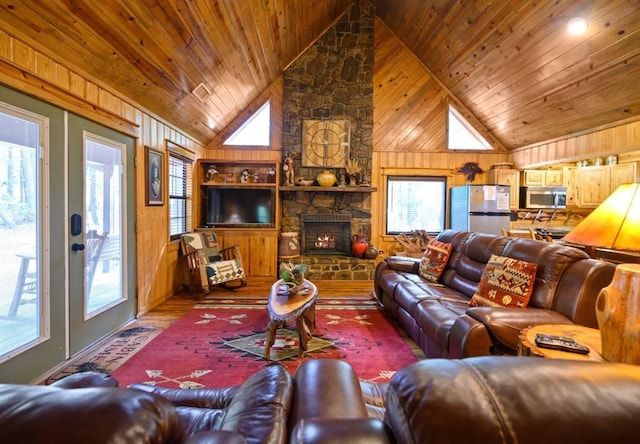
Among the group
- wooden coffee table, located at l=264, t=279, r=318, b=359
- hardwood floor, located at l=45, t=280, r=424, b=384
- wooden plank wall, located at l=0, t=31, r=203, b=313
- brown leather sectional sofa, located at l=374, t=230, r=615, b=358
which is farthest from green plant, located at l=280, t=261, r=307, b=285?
wooden plank wall, located at l=0, t=31, r=203, b=313

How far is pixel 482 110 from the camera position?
19.2ft

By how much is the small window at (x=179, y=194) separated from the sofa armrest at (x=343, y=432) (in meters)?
4.45

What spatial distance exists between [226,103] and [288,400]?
504 cm

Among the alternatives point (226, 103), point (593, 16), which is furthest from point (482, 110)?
point (226, 103)

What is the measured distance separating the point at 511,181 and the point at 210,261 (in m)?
5.71

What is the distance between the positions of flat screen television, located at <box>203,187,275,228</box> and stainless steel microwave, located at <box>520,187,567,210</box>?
488 centimetres

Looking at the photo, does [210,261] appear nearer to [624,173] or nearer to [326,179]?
[326,179]

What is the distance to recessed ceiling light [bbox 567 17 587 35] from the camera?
3364 mm

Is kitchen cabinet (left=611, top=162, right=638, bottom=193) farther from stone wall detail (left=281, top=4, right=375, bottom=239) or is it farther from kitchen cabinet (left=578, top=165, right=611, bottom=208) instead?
stone wall detail (left=281, top=4, right=375, bottom=239)

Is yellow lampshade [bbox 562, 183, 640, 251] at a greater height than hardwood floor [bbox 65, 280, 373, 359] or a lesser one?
greater

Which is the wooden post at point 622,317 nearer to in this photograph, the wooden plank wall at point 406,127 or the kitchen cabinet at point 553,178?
the wooden plank wall at point 406,127

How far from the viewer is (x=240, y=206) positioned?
5.70m

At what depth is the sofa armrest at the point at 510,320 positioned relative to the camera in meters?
1.88

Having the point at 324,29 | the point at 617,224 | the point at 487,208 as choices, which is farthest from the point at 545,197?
the point at 617,224
